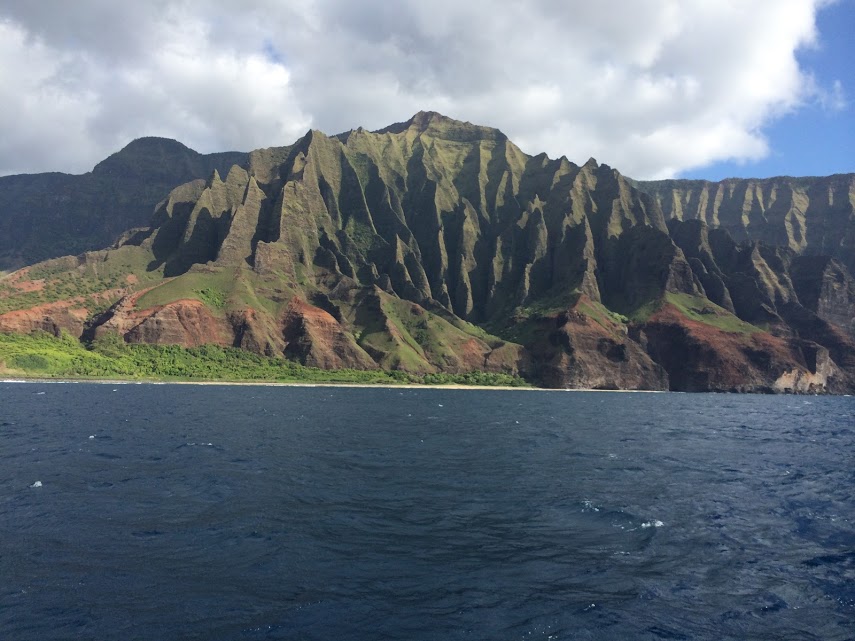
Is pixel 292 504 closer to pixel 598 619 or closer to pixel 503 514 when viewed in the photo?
pixel 503 514

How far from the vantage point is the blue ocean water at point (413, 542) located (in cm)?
2073

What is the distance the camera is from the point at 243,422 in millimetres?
81562

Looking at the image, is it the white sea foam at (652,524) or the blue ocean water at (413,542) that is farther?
the white sea foam at (652,524)

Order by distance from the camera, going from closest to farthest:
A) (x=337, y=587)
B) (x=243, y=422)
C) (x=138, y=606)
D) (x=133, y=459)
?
1. (x=138, y=606)
2. (x=337, y=587)
3. (x=133, y=459)
4. (x=243, y=422)

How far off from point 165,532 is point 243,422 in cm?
5367

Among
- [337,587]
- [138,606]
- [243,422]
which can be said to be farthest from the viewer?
[243,422]

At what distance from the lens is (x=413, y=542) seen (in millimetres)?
28953

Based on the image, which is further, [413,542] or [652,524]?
[652,524]

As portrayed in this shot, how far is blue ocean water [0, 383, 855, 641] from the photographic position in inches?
816

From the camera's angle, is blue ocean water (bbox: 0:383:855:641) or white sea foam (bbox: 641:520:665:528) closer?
blue ocean water (bbox: 0:383:855:641)

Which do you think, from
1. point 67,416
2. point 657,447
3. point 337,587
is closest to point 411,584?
point 337,587

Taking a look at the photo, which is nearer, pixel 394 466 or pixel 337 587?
pixel 337 587

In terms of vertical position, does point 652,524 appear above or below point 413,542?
above

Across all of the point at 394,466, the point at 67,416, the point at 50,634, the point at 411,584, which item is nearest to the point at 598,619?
the point at 411,584
